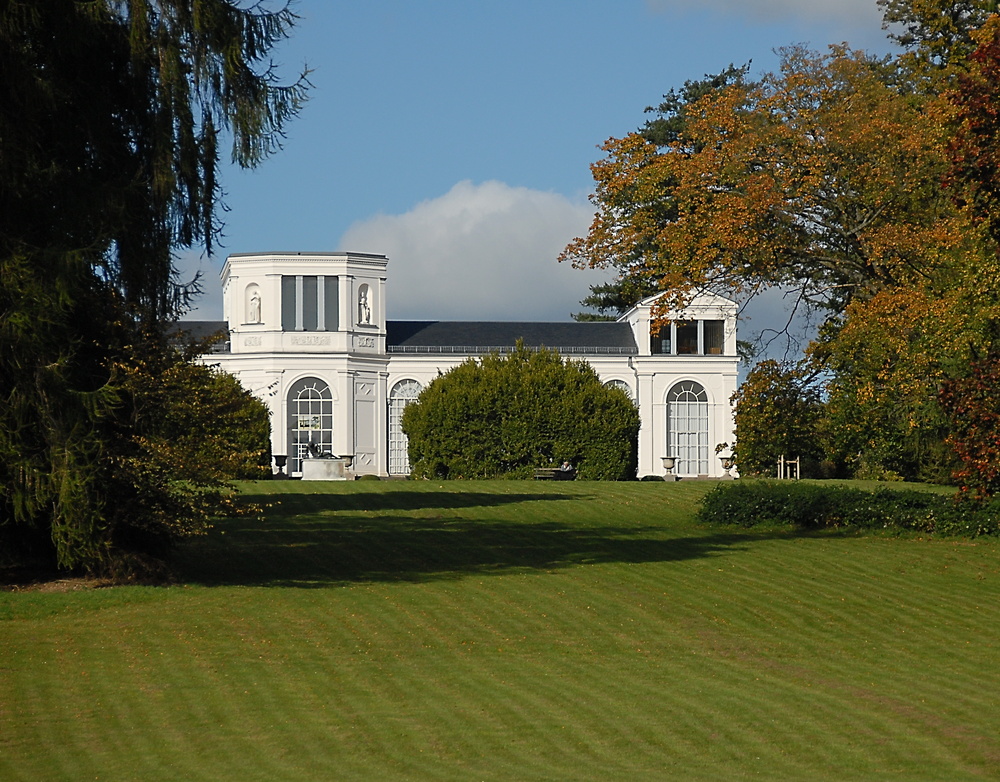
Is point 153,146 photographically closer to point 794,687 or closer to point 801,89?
point 794,687

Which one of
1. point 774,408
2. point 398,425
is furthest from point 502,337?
point 774,408

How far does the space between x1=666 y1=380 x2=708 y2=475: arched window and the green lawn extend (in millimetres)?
30158

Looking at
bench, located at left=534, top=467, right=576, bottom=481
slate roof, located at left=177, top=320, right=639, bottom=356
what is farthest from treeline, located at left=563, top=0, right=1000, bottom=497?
slate roof, located at left=177, top=320, right=639, bottom=356

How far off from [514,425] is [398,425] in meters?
10.6

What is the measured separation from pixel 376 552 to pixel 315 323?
31779mm

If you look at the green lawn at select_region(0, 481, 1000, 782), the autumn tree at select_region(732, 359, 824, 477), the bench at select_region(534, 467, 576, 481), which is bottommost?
the green lawn at select_region(0, 481, 1000, 782)

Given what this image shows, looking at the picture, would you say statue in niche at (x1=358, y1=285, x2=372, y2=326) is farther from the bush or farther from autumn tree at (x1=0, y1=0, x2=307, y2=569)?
autumn tree at (x1=0, y1=0, x2=307, y2=569)

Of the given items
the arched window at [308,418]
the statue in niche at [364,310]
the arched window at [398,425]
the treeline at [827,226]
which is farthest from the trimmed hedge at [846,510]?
the statue in niche at [364,310]

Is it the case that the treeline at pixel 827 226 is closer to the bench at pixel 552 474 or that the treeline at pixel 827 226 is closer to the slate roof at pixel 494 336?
the bench at pixel 552 474

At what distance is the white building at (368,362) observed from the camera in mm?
50312

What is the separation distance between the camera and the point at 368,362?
169 ft

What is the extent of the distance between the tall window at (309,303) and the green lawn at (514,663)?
2927 cm

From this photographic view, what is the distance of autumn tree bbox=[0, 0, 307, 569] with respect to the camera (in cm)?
1439

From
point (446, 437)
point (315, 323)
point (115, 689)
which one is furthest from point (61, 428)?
point (315, 323)
